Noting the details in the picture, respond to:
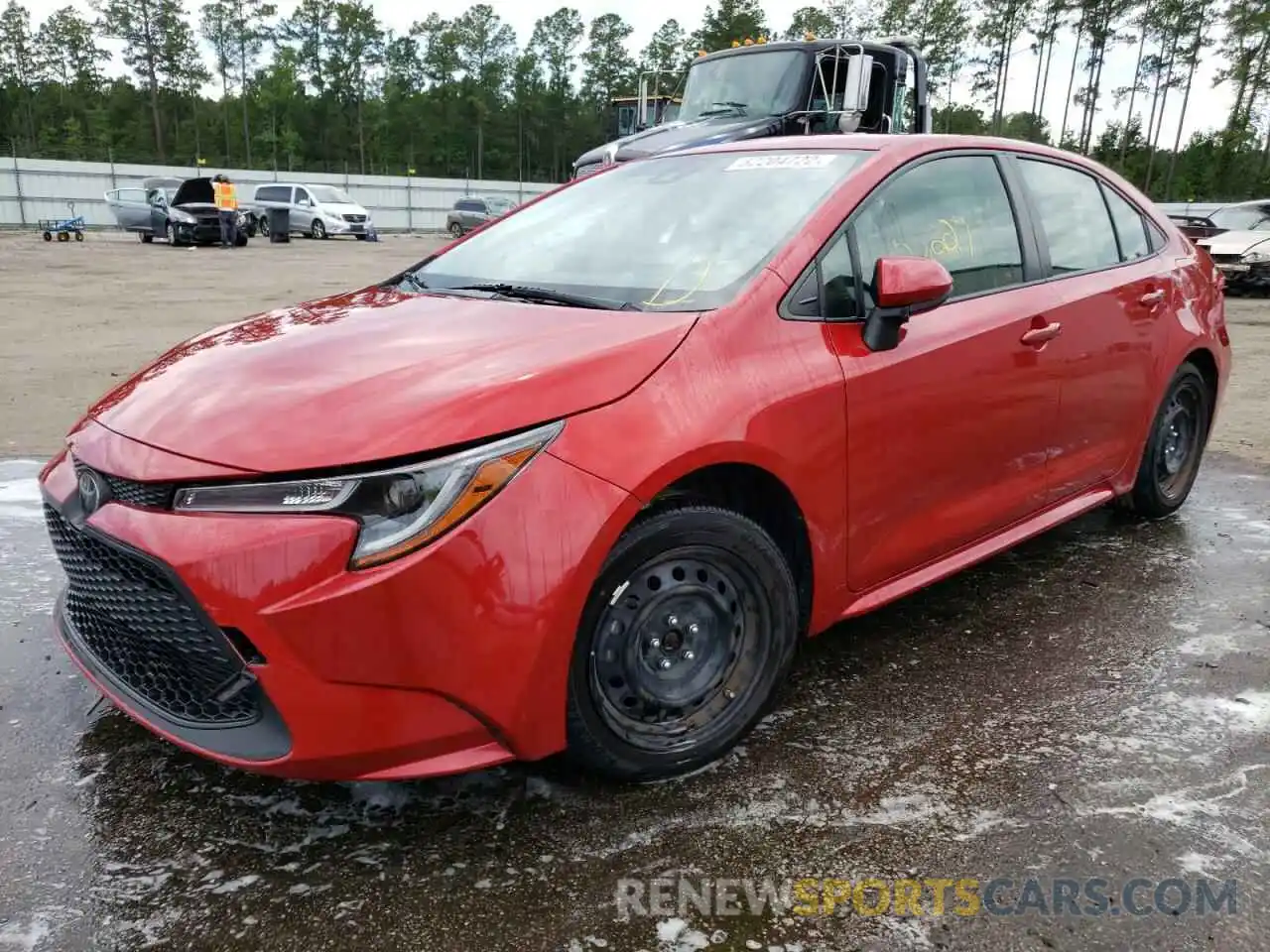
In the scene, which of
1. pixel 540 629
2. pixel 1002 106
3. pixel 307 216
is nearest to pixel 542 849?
pixel 540 629

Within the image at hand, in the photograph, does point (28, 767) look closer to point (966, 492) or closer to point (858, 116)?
point (966, 492)

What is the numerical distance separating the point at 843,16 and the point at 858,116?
5019 cm

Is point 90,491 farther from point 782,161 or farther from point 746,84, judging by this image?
point 746,84

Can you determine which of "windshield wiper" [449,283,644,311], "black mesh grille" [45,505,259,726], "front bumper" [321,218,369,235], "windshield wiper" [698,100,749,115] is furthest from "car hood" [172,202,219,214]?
"black mesh grille" [45,505,259,726]

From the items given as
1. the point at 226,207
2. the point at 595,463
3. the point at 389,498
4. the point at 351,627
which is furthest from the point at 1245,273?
the point at 226,207

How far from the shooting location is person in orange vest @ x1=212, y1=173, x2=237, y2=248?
23.9m

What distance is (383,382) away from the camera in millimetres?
2100

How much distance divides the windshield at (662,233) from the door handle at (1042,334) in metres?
0.81

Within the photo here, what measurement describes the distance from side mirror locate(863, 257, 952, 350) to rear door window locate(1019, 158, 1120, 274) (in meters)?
1.00

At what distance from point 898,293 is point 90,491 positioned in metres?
1.99

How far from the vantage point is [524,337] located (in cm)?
229

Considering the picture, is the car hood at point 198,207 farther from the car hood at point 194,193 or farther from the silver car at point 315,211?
the silver car at point 315,211

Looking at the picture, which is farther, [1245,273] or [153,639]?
[1245,273]

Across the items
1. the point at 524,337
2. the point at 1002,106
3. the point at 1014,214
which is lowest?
the point at 524,337
